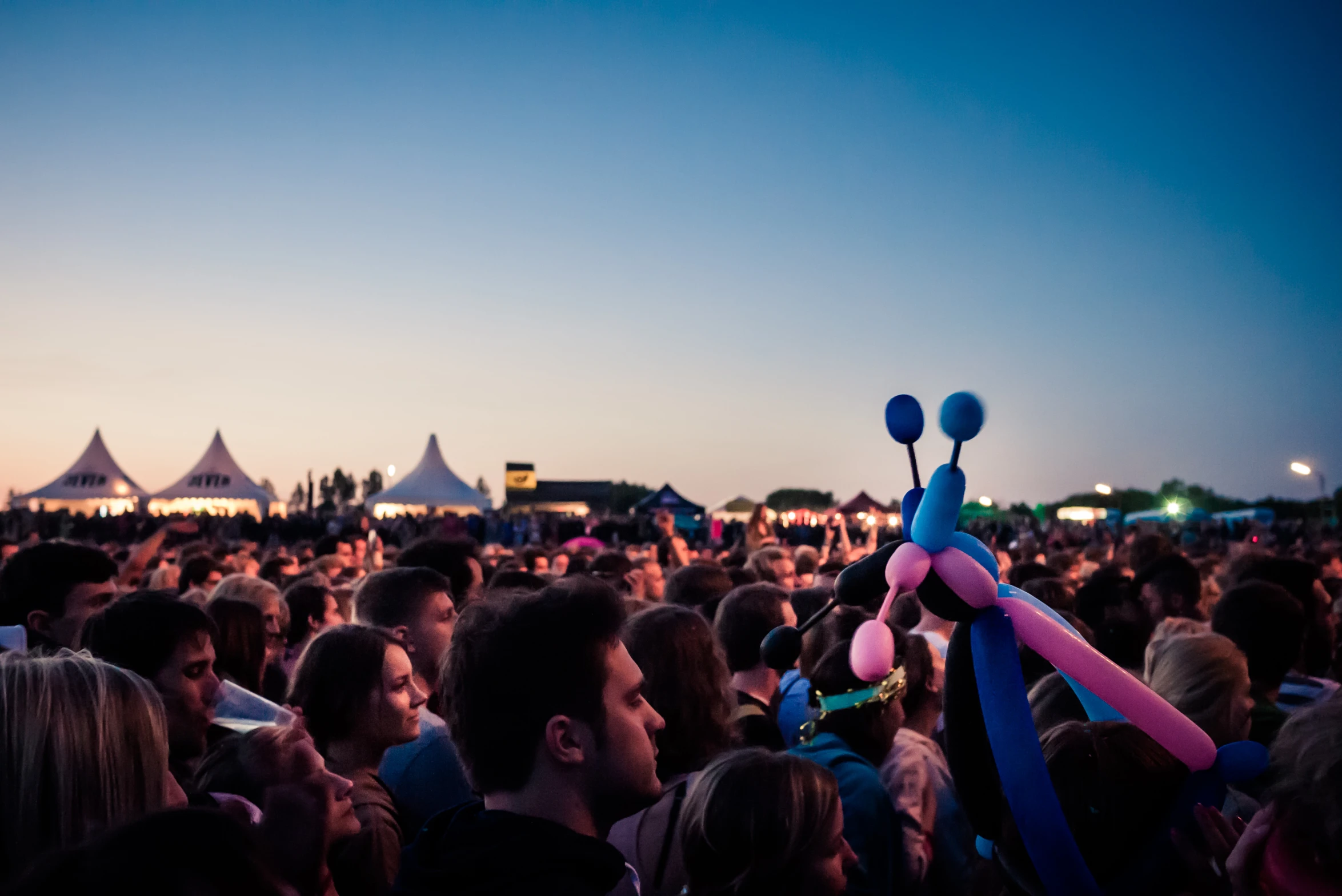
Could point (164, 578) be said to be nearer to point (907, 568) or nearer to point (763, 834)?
point (763, 834)

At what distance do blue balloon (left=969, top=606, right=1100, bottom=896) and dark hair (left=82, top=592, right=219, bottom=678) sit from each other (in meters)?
2.55

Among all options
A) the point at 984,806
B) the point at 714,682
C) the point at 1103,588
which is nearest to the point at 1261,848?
the point at 984,806

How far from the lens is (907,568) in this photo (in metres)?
1.55

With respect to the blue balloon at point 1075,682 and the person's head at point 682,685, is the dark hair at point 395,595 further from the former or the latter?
the blue balloon at point 1075,682

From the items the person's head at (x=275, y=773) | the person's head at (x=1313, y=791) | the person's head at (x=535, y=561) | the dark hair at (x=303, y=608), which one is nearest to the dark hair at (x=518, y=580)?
the dark hair at (x=303, y=608)

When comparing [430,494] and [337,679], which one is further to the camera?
[430,494]

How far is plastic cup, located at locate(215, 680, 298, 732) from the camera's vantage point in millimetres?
3162

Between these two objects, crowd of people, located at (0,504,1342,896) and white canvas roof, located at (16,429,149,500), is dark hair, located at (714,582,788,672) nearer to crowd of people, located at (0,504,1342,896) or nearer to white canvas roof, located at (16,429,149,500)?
crowd of people, located at (0,504,1342,896)

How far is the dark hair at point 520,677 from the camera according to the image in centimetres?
184

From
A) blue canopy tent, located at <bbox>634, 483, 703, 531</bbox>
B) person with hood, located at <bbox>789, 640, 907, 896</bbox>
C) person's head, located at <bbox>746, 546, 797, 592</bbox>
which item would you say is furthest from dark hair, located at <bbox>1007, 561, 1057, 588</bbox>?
blue canopy tent, located at <bbox>634, 483, 703, 531</bbox>

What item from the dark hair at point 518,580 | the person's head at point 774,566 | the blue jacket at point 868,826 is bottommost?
the blue jacket at point 868,826

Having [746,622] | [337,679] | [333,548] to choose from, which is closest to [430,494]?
[333,548]

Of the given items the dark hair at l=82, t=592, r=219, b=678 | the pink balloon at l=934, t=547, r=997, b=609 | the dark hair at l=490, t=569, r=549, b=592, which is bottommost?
the dark hair at l=490, t=569, r=549, b=592

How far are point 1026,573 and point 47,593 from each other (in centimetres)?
547
